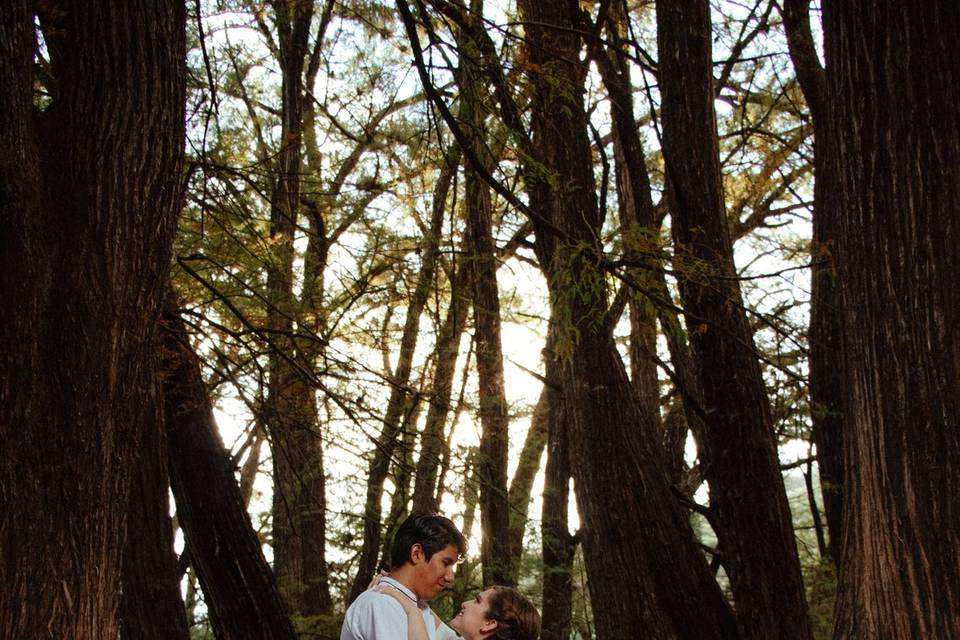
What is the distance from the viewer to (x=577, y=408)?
19.0ft

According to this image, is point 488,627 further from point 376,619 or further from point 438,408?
point 438,408

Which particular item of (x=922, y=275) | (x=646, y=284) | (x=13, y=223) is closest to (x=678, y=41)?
(x=646, y=284)

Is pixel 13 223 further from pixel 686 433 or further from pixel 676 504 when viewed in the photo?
pixel 686 433

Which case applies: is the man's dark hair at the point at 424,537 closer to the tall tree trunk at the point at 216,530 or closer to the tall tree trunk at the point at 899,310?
the tall tree trunk at the point at 899,310

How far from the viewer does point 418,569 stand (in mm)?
3623

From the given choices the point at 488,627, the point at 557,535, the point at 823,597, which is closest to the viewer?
the point at 488,627

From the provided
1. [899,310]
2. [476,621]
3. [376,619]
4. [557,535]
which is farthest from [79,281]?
[557,535]

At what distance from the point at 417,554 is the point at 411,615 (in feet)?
0.77

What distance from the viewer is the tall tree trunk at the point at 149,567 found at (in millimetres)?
5574

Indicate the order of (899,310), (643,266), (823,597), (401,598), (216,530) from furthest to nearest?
(823,597), (216,530), (643,266), (401,598), (899,310)

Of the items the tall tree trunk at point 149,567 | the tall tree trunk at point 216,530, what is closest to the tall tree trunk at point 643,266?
the tall tree trunk at point 216,530

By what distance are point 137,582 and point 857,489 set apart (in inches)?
148

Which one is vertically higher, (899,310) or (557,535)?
(899,310)

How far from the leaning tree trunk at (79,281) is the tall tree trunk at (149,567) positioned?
7.97 feet
